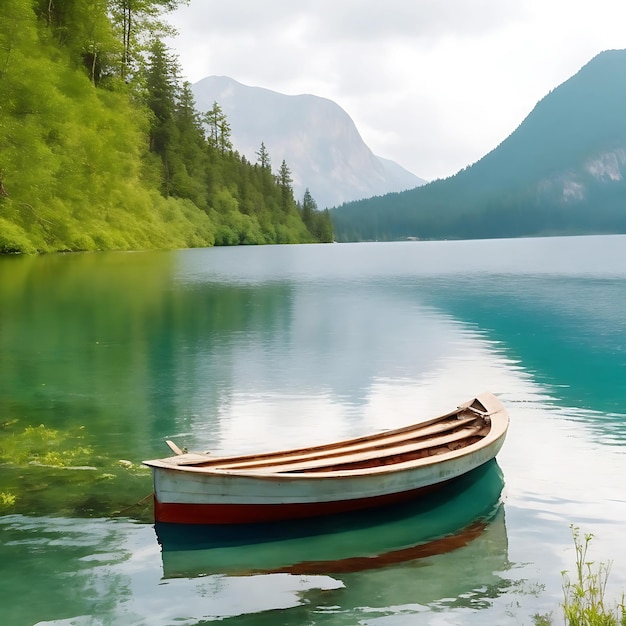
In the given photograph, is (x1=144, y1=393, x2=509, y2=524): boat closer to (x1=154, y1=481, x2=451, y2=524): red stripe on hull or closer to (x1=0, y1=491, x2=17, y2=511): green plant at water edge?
(x1=154, y1=481, x2=451, y2=524): red stripe on hull

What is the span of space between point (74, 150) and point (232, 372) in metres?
63.7

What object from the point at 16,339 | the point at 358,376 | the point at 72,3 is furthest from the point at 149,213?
the point at 358,376

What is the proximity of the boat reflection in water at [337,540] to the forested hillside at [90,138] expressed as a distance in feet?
208

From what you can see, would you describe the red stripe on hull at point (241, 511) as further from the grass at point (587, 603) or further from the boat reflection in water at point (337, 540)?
the grass at point (587, 603)

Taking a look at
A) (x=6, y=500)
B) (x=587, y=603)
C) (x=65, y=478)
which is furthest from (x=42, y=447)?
(x=587, y=603)

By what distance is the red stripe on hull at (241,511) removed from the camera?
38.0ft

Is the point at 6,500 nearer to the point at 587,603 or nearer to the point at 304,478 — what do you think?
the point at 304,478

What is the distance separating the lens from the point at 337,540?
1181 centimetres

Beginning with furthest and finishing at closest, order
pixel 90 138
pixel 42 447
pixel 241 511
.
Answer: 1. pixel 90 138
2. pixel 42 447
3. pixel 241 511

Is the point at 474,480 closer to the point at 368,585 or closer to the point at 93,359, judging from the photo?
the point at 368,585

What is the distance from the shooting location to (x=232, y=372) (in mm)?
25781

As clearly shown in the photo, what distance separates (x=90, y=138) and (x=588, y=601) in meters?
83.3

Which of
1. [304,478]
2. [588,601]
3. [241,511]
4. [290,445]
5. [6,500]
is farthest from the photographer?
[290,445]

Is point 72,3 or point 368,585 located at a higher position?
point 72,3
